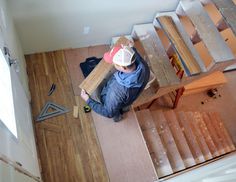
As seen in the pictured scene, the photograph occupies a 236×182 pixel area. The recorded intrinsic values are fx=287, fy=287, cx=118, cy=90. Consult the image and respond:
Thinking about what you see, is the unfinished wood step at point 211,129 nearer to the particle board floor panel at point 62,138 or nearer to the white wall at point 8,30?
the particle board floor panel at point 62,138

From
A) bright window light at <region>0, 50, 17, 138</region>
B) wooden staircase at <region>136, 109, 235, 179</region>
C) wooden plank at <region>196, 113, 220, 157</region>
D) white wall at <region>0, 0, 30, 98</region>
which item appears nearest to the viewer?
bright window light at <region>0, 50, 17, 138</region>

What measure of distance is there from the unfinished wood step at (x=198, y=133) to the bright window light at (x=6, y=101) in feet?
8.93

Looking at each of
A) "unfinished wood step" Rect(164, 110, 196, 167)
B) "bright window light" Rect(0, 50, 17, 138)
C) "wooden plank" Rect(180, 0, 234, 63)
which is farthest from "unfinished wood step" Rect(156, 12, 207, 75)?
"bright window light" Rect(0, 50, 17, 138)

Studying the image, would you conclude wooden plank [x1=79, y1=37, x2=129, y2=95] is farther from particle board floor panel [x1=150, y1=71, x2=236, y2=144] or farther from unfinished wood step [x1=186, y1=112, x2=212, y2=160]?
unfinished wood step [x1=186, y1=112, x2=212, y2=160]

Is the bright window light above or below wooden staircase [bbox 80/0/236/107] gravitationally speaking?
below

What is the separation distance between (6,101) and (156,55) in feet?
6.67

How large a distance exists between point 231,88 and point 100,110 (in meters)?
2.67

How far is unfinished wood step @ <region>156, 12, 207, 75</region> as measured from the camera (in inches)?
128

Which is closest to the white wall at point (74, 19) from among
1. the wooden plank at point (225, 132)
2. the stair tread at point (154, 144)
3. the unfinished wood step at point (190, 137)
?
the stair tread at point (154, 144)

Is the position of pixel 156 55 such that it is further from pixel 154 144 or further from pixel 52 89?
pixel 52 89

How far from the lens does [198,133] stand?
395 centimetres

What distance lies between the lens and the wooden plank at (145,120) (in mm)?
3400

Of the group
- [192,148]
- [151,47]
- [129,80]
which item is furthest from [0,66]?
[192,148]

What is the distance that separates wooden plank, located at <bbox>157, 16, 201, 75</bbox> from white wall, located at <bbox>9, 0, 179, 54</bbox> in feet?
0.76
